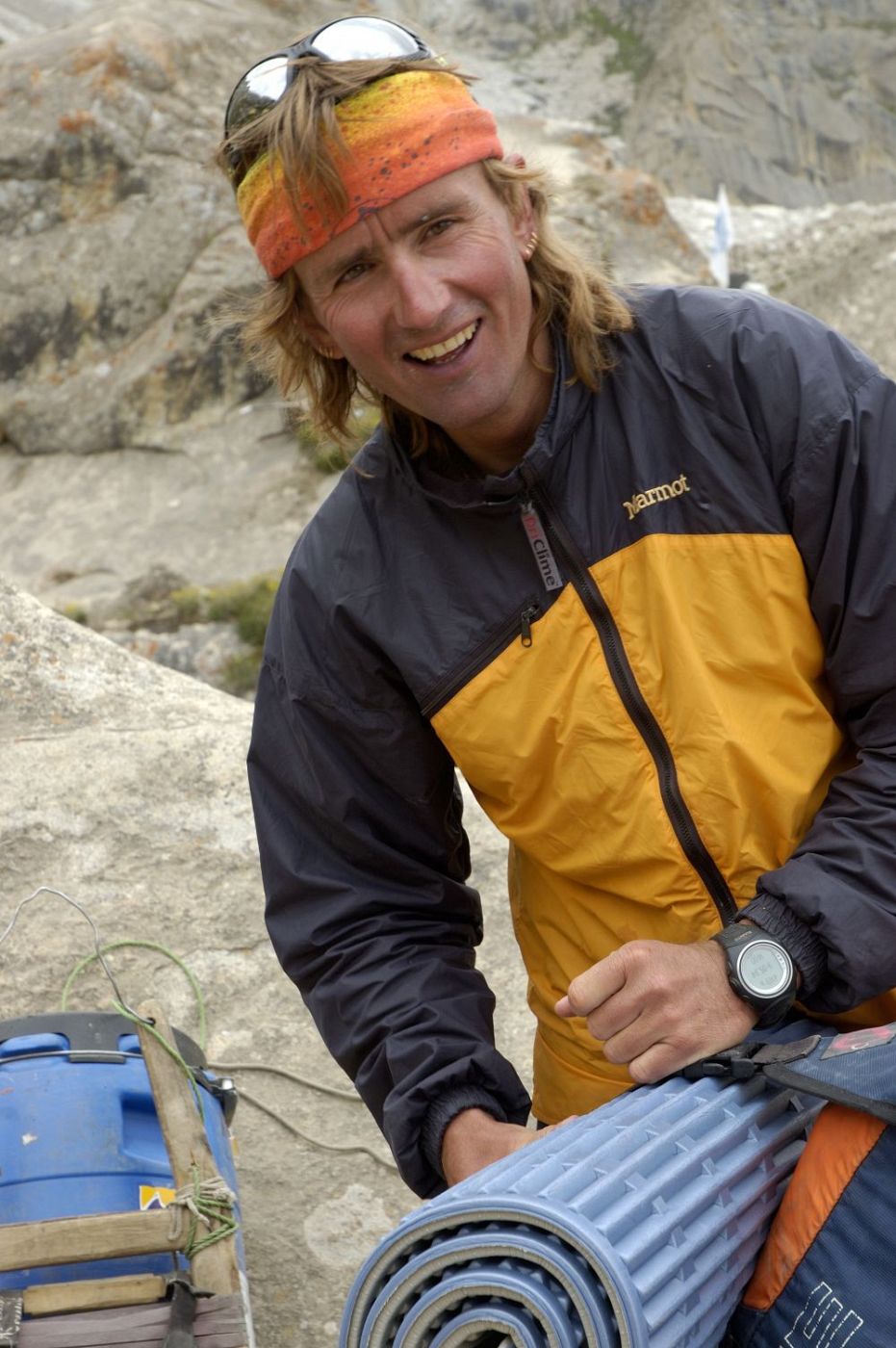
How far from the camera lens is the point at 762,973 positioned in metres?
1.71

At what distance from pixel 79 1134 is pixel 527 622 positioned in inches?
42.6

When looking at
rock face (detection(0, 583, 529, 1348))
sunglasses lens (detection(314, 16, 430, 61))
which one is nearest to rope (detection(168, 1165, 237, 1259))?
rock face (detection(0, 583, 529, 1348))

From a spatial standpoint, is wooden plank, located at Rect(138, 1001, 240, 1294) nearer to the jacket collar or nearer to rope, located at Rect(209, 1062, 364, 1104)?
rope, located at Rect(209, 1062, 364, 1104)

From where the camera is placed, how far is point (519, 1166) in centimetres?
143

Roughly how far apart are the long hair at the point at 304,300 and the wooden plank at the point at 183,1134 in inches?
40.8

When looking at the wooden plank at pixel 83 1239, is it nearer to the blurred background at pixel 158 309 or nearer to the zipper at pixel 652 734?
the zipper at pixel 652 734

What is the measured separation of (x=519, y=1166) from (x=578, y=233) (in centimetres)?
1175

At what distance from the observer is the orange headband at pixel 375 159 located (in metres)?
1.89

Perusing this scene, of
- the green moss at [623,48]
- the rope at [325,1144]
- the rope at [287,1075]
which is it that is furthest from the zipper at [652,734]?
the green moss at [623,48]

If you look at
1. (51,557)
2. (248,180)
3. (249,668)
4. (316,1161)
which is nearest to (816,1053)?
(248,180)

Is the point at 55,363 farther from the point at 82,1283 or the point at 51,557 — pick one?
the point at 82,1283

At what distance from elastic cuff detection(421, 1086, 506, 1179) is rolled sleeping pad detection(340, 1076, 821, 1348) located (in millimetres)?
403

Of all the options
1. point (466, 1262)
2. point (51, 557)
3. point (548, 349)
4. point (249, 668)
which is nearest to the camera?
point (466, 1262)

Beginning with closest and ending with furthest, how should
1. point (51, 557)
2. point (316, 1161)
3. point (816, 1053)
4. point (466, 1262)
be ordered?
point (466, 1262), point (816, 1053), point (316, 1161), point (51, 557)
